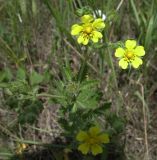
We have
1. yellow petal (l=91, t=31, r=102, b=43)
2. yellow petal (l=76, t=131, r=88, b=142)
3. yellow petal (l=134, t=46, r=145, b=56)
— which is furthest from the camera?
yellow petal (l=76, t=131, r=88, b=142)

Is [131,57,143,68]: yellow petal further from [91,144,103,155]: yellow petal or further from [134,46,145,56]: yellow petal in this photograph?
[91,144,103,155]: yellow petal

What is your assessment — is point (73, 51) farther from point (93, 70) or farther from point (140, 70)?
point (140, 70)

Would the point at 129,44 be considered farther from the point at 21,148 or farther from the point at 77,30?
the point at 21,148

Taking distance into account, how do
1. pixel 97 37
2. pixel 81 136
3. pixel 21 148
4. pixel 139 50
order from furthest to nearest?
pixel 21 148
pixel 81 136
pixel 139 50
pixel 97 37

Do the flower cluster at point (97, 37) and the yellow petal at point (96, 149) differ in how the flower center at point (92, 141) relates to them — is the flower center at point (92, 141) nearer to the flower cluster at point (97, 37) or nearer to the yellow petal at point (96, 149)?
the yellow petal at point (96, 149)

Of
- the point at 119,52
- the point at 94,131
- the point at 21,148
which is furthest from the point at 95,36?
the point at 21,148

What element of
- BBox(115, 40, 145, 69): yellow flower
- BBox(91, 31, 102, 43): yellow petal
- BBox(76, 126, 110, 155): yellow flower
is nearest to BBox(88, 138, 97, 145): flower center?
BBox(76, 126, 110, 155): yellow flower
